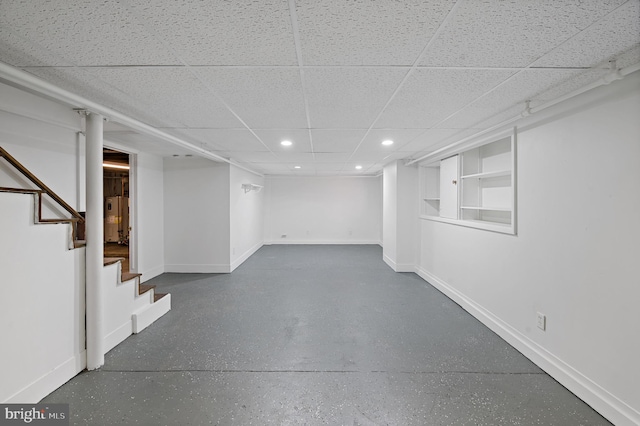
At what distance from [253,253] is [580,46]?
22.0 feet

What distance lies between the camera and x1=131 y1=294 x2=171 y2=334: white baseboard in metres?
2.81

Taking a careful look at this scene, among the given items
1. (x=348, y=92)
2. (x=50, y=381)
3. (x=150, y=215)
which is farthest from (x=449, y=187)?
(x=150, y=215)

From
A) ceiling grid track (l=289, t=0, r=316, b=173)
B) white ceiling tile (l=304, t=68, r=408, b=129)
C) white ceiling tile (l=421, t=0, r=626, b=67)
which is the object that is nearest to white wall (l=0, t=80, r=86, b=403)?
ceiling grid track (l=289, t=0, r=316, b=173)

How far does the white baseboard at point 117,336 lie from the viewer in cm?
247

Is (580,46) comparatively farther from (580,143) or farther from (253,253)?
(253,253)

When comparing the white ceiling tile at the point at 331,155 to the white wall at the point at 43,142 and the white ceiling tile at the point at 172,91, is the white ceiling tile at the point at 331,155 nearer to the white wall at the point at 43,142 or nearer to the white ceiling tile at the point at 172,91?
the white ceiling tile at the point at 172,91

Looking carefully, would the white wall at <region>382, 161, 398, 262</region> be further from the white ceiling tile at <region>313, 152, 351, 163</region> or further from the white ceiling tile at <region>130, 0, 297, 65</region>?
the white ceiling tile at <region>130, 0, 297, 65</region>

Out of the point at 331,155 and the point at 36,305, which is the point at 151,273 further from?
the point at 331,155

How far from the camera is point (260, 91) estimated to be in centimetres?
196

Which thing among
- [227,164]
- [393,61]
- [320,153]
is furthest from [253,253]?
[393,61]

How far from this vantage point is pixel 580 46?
1389 mm

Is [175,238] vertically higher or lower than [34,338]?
higher

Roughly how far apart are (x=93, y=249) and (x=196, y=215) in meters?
2.97

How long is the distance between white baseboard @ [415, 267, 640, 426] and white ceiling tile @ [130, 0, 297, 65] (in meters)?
2.83
